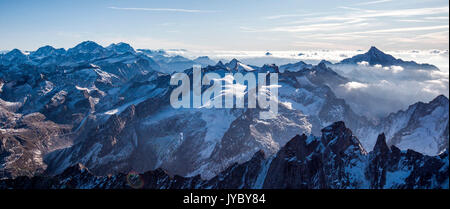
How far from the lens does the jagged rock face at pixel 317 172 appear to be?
111938mm

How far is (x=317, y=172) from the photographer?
390 feet

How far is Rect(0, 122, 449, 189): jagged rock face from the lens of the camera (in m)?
112
